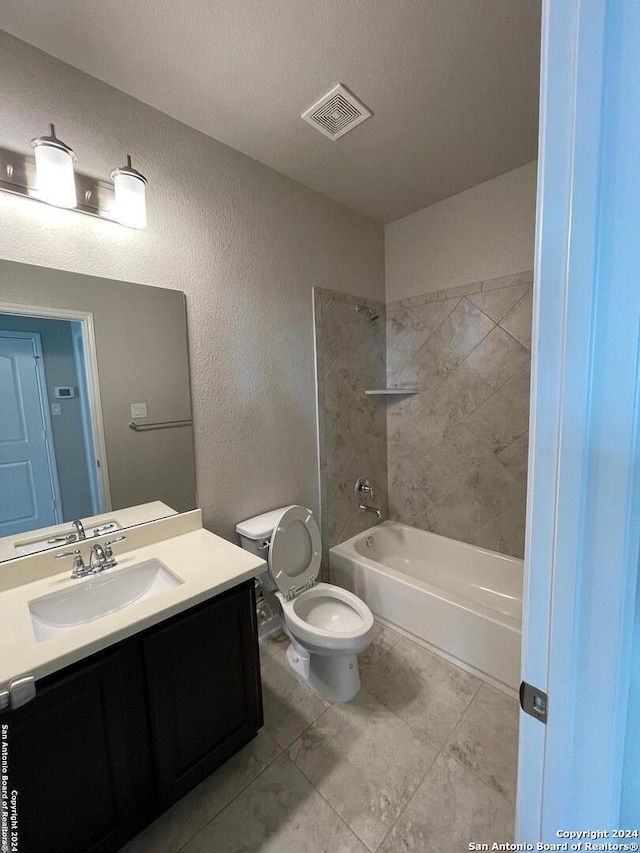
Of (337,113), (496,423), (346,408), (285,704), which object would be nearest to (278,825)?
(285,704)

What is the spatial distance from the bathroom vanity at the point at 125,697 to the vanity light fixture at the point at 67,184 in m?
1.33

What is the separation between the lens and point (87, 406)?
56.6 inches

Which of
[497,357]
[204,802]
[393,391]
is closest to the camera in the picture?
[204,802]

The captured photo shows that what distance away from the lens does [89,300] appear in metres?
1.43

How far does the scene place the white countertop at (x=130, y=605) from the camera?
0.93 meters

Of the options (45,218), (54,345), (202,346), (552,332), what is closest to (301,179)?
(202,346)

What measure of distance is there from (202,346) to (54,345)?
61 cm

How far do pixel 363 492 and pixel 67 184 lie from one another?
7.57ft

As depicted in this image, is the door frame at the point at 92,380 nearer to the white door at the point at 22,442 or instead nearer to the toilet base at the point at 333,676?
the white door at the point at 22,442

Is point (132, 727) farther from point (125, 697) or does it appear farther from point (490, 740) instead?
point (490, 740)

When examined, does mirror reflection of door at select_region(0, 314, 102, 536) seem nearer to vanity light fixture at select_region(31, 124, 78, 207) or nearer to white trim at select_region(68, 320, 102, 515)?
A: white trim at select_region(68, 320, 102, 515)

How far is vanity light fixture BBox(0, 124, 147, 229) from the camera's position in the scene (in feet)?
4.02

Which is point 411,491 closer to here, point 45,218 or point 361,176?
point 361,176

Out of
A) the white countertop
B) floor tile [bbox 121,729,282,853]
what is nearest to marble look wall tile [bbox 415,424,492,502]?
the white countertop
